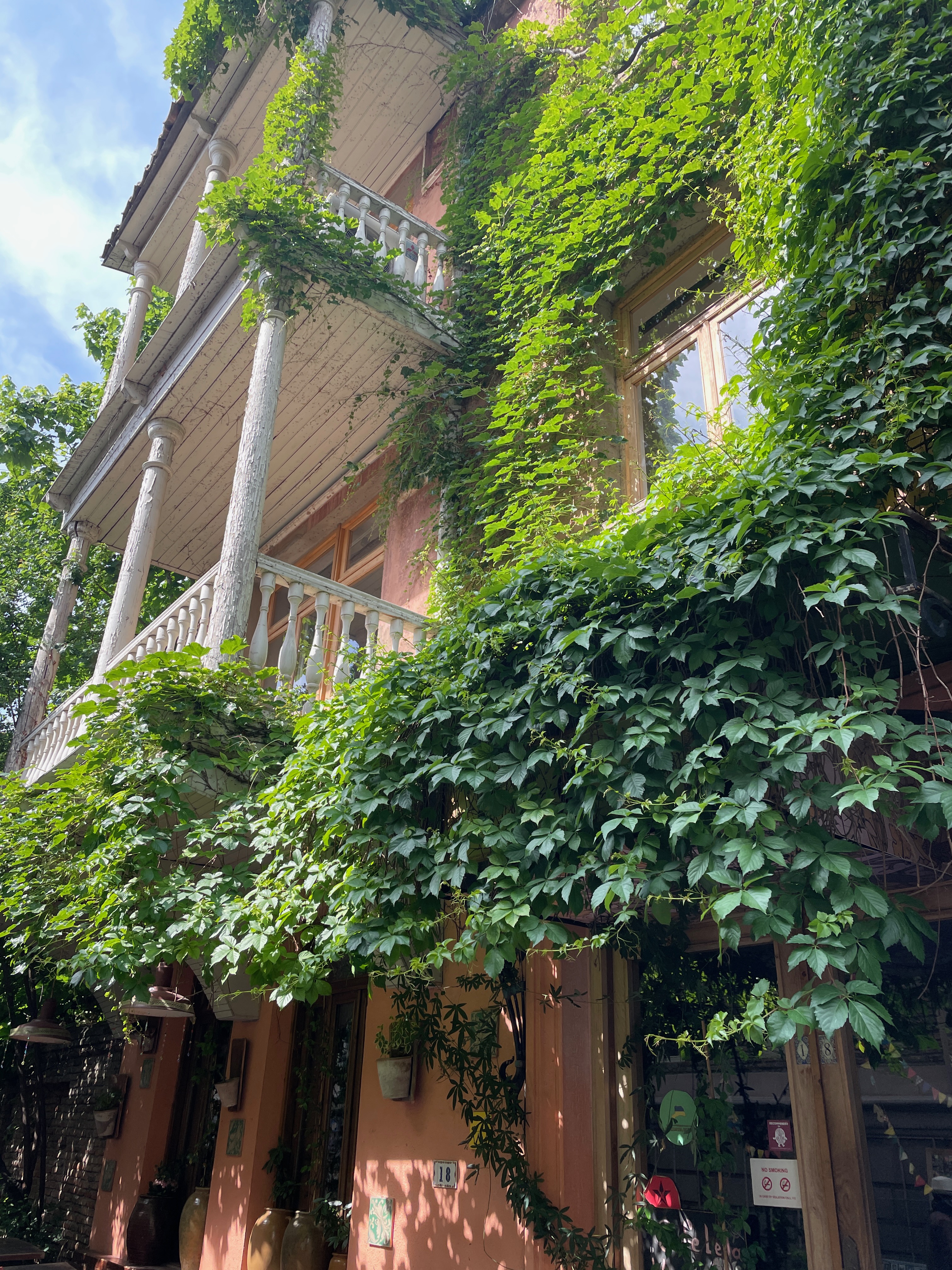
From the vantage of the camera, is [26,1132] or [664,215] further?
[26,1132]

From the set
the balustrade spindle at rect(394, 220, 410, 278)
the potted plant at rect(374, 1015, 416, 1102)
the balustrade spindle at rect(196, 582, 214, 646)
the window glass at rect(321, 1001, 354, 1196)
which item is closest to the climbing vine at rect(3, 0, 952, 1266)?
the potted plant at rect(374, 1015, 416, 1102)

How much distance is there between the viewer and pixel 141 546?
8.06 meters

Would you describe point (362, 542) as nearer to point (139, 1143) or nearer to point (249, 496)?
point (249, 496)

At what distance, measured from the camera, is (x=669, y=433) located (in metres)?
6.14

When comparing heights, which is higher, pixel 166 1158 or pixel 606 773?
pixel 606 773

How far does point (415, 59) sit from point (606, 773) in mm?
8558

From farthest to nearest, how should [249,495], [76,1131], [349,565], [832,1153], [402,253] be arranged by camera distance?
1. [76,1131]
2. [349,565]
3. [402,253]
4. [249,495]
5. [832,1153]

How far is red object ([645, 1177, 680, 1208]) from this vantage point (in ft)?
13.6

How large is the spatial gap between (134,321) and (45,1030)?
Result: 27.0ft

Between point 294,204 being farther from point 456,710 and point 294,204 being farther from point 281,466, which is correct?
point 456,710

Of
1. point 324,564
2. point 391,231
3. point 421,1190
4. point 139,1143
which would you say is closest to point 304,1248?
point 421,1190

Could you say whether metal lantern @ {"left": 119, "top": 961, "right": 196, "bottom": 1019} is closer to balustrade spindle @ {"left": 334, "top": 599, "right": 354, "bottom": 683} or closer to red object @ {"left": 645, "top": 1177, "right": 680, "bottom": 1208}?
balustrade spindle @ {"left": 334, "top": 599, "right": 354, "bottom": 683}

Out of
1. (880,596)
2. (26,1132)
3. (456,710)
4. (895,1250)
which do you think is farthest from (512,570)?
(26,1132)

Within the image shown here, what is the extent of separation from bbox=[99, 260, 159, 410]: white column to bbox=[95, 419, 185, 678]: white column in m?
2.65
